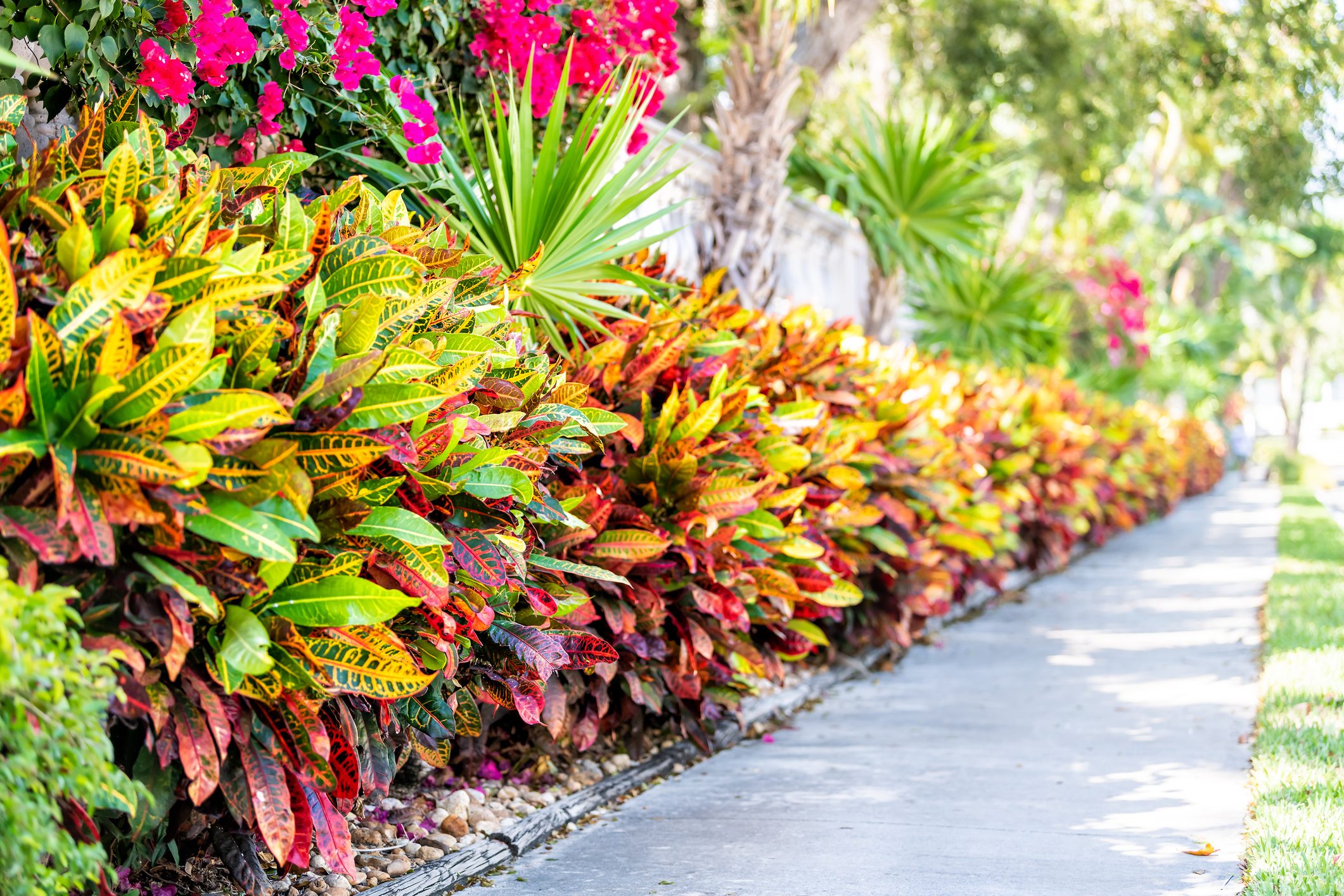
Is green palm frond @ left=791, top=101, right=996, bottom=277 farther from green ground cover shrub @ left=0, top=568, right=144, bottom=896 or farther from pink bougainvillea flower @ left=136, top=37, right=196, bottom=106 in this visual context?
green ground cover shrub @ left=0, top=568, right=144, bottom=896

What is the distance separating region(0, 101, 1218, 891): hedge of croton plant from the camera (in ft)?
7.78

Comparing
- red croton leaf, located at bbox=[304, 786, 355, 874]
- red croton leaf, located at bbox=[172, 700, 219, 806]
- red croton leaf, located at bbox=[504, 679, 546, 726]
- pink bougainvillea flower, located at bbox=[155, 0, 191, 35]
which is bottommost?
red croton leaf, located at bbox=[304, 786, 355, 874]

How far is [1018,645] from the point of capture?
24.8 feet

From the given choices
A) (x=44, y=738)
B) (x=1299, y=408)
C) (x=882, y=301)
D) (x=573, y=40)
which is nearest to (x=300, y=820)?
(x=44, y=738)

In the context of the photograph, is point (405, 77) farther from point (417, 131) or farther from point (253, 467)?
point (253, 467)

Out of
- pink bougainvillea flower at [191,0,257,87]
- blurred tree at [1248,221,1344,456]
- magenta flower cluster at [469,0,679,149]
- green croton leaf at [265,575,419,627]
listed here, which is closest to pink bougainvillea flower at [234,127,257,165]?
pink bougainvillea flower at [191,0,257,87]

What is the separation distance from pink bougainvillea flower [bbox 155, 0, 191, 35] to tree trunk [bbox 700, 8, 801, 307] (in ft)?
13.6

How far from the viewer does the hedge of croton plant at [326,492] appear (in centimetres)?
237

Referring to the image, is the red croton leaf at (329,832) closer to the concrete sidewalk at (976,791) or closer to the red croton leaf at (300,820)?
the red croton leaf at (300,820)

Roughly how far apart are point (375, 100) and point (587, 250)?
3.32ft

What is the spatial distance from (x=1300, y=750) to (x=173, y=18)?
461 centimetres

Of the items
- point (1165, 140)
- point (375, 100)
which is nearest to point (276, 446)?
point (375, 100)

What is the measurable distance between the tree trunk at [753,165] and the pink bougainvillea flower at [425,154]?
3.22m

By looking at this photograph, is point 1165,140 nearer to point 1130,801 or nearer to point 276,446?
point 1130,801
